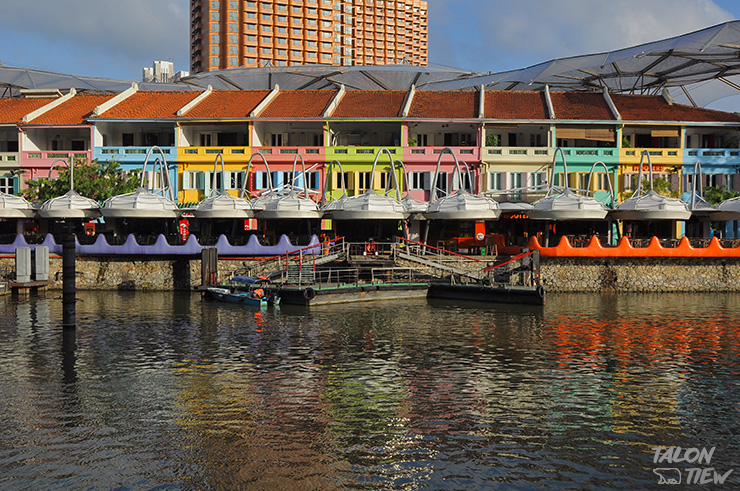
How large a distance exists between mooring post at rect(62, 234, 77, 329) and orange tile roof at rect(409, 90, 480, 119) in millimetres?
36453

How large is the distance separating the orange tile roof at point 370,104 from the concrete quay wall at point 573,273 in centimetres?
1879

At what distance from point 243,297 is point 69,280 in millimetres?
13477

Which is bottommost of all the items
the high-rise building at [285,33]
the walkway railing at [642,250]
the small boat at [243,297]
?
the small boat at [243,297]

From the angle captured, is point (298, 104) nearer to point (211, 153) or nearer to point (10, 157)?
point (211, 153)

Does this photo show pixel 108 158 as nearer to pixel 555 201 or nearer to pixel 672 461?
pixel 555 201

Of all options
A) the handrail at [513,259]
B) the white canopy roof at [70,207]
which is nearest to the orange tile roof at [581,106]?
the handrail at [513,259]

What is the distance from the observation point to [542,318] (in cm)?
4156

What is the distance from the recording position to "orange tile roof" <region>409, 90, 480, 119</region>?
65.7 m

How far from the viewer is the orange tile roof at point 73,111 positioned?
6694cm

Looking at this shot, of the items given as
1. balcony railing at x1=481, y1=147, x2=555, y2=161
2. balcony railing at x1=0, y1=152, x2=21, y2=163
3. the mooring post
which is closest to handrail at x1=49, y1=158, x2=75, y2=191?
balcony railing at x1=0, y1=152, x2=21, y2=163

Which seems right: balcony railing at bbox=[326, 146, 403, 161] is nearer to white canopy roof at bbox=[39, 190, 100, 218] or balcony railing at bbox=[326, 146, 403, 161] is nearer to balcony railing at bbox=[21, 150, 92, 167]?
white canopy roof at bbox=[39, 190, 100, 218]

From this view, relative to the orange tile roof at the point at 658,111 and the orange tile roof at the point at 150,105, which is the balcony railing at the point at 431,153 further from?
the orange tile roof at the point at 150,105

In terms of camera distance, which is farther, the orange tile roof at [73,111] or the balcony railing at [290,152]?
the orange tile roof at [73,111]

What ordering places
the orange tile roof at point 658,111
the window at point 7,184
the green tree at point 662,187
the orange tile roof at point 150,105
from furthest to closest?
the window at point 7,184
the orange tile roof at point 150,105
the orange tile roof at point 658,111
the green tree at point 662,187
